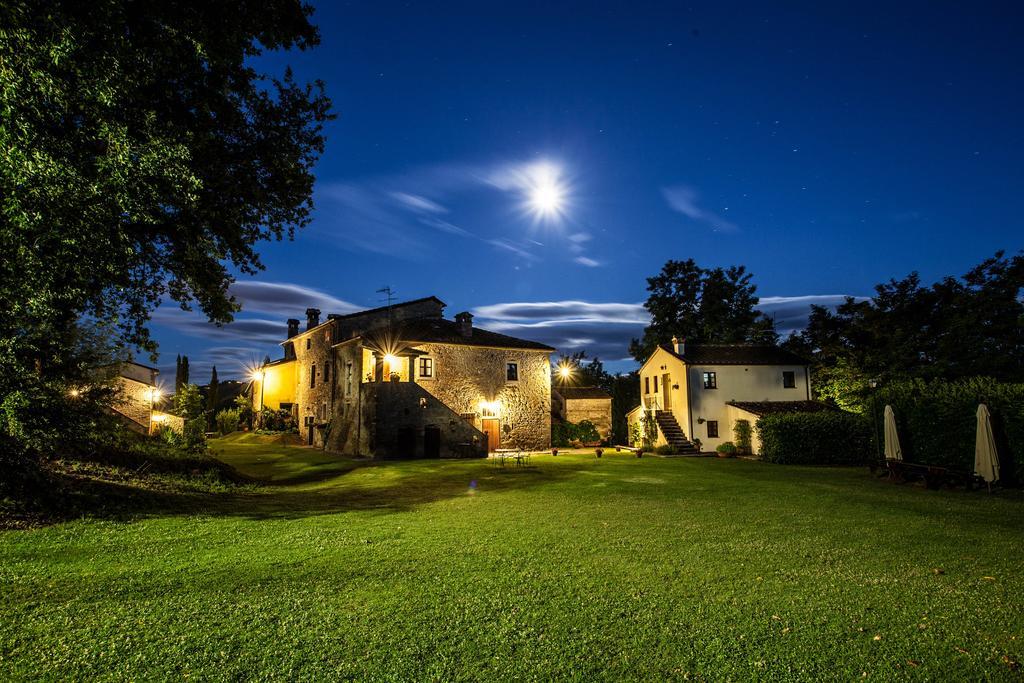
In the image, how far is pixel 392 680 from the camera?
4.28 metres

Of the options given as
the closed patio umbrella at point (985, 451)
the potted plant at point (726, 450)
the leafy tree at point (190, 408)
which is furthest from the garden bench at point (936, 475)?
the leafy tree at point (190, 408)

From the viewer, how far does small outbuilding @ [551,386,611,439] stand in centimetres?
4062

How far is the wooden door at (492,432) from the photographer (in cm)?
3262

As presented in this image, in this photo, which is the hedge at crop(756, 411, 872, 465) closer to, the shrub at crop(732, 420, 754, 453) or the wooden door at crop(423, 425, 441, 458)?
the shrub at crop(732, 420, 754, 453)

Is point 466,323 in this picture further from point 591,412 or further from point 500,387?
point 591,412

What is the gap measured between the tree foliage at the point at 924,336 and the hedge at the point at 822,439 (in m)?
2.88

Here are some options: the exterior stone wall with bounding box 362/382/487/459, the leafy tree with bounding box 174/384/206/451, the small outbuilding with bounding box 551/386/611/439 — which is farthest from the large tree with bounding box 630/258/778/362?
the leafy tree with bounding box 174/384/206/451

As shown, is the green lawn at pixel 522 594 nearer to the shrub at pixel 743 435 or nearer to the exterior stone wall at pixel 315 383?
the shrub at pixel 743 435

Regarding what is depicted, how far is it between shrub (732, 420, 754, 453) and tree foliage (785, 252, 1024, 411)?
680 centimetres

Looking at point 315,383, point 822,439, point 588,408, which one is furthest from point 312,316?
point 822,439

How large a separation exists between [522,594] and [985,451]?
16139mm

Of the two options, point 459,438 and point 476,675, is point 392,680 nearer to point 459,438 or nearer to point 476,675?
point 476,675

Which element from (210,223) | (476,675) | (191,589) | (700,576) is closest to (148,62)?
(210,223)

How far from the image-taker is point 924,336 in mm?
30328
